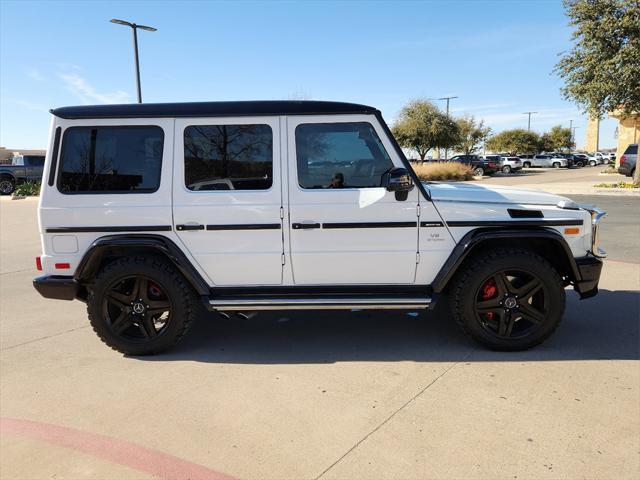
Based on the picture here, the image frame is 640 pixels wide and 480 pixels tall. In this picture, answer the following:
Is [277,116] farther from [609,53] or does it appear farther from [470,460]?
[609,53]

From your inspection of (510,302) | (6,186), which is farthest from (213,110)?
(6,186)

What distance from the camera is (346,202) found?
3.62 m

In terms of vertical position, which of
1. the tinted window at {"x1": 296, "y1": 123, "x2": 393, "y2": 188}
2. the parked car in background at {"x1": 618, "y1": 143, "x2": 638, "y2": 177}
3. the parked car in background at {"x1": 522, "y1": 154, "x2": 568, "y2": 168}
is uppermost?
the parked car in background at {"x1": 522, "y1": 154, "x2": 568, "y2": 168}

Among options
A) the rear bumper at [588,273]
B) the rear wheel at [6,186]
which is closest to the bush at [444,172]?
the rear wheel at [6,186]

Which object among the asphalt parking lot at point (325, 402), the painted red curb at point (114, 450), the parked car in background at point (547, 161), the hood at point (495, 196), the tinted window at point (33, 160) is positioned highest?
the parked car in background at point (547, 161)

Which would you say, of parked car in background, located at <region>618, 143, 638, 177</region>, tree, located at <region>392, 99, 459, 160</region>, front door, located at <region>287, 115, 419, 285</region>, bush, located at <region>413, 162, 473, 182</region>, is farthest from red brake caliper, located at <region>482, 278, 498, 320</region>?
tree, located at <region>392, 99, 459, 160</region>

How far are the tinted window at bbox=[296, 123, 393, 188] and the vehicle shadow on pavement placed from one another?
1426 millimetres

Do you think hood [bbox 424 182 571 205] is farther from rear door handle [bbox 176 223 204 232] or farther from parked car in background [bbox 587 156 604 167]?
parked car in background [bbox 587 156 604 167]

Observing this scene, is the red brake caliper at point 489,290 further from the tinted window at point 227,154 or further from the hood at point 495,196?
the tinted window at point 227,154

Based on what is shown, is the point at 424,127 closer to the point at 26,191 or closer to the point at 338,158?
the point at 26,191

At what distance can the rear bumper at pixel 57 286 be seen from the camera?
378cm

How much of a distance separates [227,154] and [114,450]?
2224mm

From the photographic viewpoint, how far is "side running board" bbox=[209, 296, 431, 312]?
11.9 feet

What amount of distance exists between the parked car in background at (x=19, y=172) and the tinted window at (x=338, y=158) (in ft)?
86.5
